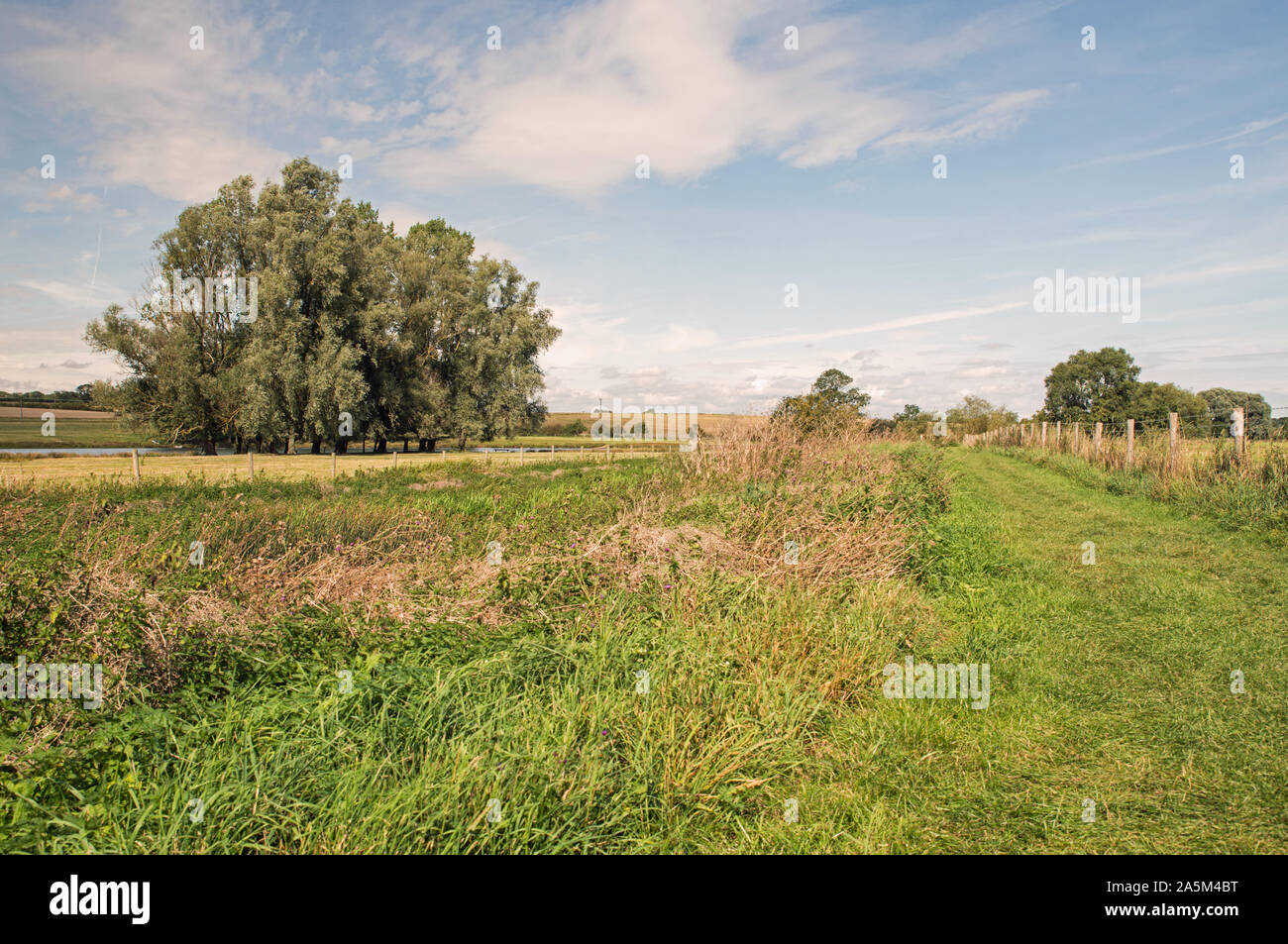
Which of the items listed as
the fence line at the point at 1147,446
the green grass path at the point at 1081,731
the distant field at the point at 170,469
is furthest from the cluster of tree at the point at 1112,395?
the green grass path at the point at 1081,731

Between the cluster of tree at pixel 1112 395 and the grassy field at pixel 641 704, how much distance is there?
224 feet

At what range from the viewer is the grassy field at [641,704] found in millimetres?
2957

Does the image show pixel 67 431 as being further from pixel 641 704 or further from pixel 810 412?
pixel 641 704

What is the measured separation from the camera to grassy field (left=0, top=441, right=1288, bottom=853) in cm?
296

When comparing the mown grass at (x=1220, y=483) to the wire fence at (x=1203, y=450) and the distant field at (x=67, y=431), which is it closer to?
the wire fence at (x=1203, y=450)

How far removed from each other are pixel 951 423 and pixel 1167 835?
7183 centimetres

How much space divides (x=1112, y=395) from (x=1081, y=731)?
260ft

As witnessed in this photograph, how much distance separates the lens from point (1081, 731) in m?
4.15

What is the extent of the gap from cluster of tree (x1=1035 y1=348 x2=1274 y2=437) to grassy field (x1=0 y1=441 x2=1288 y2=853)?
6831 cm

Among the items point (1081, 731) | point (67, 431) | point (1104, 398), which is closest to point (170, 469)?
point (1081, 731)

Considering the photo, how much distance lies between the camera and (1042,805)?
3.37 metres

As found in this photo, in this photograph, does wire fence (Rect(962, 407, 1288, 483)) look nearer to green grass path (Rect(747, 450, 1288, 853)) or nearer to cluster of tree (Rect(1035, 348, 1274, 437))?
green grass path (Rect(747, 450, 1288, 853))
